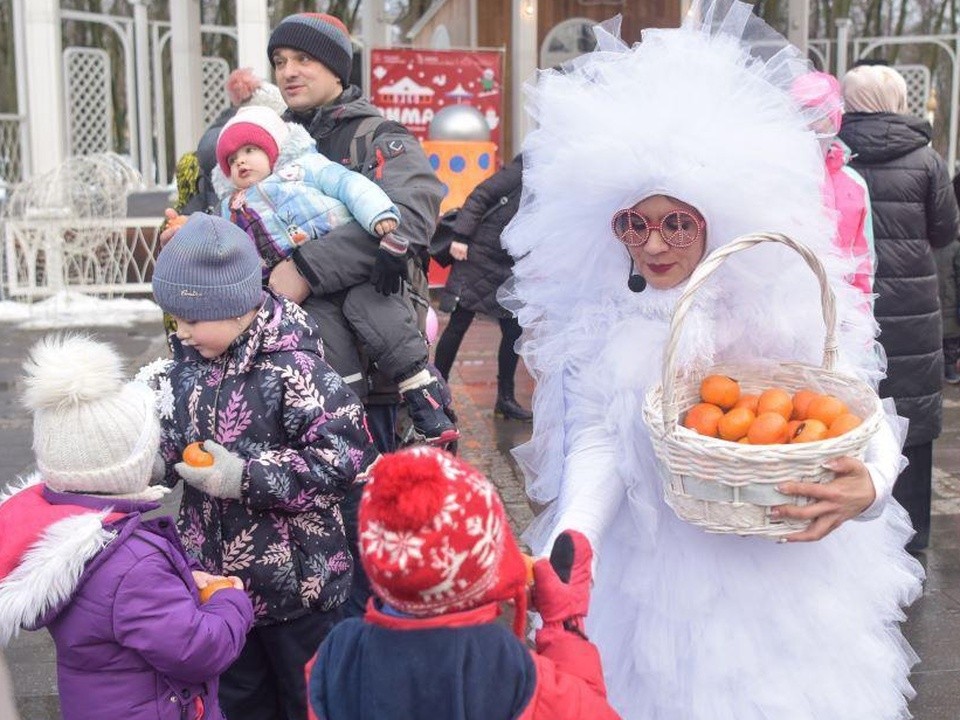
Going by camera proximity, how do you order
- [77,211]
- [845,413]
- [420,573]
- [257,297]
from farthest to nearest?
[77,211], [257,297], [845,413], [420,573]

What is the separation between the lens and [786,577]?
224 cm

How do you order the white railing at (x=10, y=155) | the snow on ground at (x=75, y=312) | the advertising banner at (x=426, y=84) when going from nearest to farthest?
1. the snow on ground at (x=75, y=312)
2. the advertising banner at (x=426, y=84)
3. the white railing at (x=10, y=155)

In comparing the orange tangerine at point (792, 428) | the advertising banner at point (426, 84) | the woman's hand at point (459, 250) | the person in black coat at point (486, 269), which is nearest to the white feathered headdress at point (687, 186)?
the orange tangerine at point (792, 428)

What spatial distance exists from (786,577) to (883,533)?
0.38 meters

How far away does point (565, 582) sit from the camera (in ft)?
5.96

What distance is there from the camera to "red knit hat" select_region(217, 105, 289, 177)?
10.8 feet

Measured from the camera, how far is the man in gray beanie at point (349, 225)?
10.7 feet

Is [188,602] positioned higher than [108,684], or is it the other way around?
[188,602]

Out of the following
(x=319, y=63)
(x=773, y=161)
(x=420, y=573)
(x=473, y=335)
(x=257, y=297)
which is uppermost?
(x=319, y=63)

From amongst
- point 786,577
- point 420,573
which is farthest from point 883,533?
point 420,573

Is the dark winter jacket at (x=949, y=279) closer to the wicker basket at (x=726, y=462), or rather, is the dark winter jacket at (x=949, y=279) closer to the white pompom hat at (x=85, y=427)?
the wicker basket at (x=726, y=462)

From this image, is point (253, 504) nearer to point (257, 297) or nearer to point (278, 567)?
point (278, 567)

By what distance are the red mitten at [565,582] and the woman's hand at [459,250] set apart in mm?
4988

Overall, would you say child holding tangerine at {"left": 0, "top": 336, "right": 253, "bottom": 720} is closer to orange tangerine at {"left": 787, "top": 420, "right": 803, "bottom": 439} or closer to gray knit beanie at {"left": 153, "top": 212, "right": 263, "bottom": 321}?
gray knit beanie at {"left": 153, "top": 212, "right": 263, "bottom": 321}
